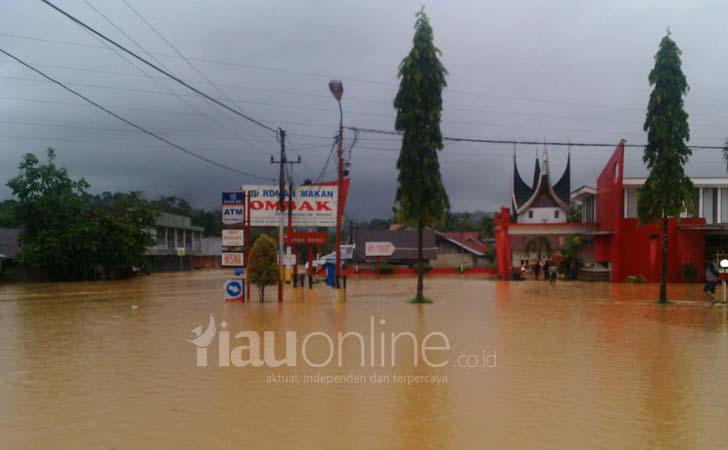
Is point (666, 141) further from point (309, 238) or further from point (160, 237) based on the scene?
point (160, 237)

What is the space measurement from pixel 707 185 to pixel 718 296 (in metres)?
16.0

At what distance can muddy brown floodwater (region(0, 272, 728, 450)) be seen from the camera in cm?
687

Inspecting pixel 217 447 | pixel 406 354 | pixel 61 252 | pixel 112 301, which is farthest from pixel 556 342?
pixel 61 252

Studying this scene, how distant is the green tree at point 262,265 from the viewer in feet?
76.2

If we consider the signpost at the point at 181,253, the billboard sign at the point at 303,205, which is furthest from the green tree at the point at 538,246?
the signpost at the point at 181,253

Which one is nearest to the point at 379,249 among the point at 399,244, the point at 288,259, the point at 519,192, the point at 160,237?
the point at 399,244

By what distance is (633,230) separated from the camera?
3738 cm

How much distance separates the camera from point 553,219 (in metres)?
60.6

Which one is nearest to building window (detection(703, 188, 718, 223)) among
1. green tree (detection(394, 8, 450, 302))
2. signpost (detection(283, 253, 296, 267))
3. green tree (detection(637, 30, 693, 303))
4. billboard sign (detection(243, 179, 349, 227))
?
green tree (detection(637, 30, 693, 303))

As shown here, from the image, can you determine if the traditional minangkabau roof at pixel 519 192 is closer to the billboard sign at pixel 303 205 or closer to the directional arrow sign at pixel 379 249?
the directional arrow sign at pixel 379 249

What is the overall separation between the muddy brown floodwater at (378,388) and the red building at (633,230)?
825 inches

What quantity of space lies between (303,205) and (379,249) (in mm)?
23308

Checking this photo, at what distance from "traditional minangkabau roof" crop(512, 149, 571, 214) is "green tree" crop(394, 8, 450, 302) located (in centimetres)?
3895

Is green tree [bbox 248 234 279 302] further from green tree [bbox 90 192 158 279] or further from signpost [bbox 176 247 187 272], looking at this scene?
signpost [bbox 176 247 187 272]
